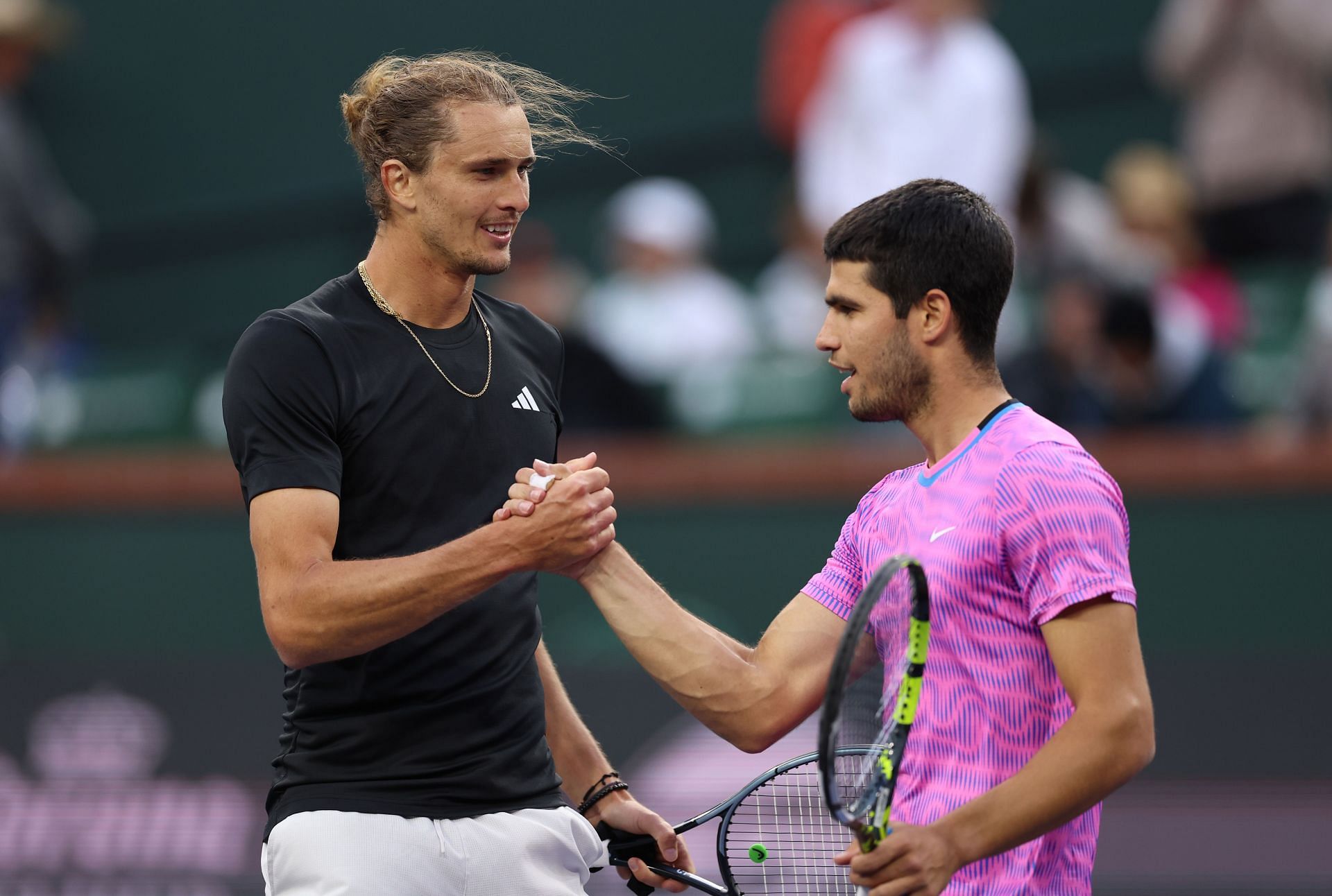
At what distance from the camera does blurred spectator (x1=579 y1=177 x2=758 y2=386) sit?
8.99 metres

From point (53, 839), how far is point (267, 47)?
6508 mm

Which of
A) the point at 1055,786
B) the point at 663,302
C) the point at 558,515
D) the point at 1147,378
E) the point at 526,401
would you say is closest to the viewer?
the point at 1055,786

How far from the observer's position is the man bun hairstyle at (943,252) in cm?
317

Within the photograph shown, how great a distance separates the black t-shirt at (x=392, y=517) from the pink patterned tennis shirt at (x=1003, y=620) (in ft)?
2.60

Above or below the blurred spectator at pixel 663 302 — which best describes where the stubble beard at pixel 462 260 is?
above

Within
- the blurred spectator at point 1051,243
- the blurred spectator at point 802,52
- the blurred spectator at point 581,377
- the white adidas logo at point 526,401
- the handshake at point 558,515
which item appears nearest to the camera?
the handshake at point 558,515

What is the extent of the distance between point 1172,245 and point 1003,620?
5696 mm

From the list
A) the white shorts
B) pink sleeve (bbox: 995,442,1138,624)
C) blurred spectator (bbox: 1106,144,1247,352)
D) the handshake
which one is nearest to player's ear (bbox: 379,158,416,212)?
the handshake

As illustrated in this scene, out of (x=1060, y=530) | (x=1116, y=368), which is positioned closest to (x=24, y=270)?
(x=1116, y=368)

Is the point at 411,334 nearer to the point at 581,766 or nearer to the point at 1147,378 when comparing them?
the point at 581,766

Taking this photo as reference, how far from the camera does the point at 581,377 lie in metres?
8.08

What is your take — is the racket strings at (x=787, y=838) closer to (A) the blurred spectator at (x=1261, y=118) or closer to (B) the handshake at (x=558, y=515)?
(B) the handshake at (x=558, y=515)

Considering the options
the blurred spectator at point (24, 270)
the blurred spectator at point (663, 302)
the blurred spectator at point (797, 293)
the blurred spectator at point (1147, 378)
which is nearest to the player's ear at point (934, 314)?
the blurred spectator at point (1147, 378)

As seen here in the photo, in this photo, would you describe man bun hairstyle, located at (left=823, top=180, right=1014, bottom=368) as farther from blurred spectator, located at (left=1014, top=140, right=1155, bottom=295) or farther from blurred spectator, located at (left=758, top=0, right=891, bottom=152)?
blurred spectator, located at (left=758, top=0, right=891, bottom=152)
